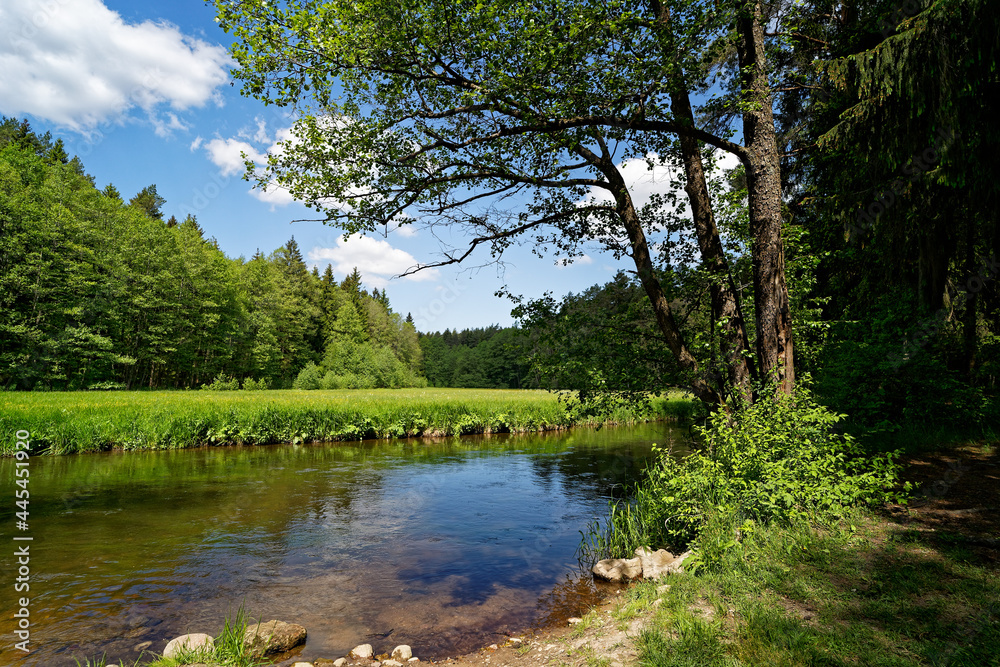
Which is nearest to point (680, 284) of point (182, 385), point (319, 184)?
point (319, 184)

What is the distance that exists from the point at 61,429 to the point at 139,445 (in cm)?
224

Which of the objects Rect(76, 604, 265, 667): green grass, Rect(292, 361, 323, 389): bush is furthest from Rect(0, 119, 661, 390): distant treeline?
Rect(76, 604, 265, 667): green grass

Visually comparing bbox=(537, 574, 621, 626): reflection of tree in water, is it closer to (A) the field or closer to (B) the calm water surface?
(B) the calm water surface

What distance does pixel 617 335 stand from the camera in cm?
920

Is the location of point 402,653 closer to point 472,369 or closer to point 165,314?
point 165,314

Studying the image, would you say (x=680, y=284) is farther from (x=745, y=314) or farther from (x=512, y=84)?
(x=512, y=84)

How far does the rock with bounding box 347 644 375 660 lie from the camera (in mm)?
4892

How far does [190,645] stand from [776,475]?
655 cm

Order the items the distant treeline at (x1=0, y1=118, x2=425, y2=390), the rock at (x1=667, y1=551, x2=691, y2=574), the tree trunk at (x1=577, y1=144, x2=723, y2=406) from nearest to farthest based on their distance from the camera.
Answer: the rock at (x1=667, y1=551, x2=691, y2=574), the tree trunk at (x1=577, y1=144, x2=723, y2=406), the distant treeline at (x1=0, y1=118, x2=425, y2=390)

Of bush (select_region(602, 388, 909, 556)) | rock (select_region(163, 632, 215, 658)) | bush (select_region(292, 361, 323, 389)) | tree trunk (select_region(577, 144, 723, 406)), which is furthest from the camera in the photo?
bush (select_region(292, 361, 323, 389))

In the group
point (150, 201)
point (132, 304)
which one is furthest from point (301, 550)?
point (150, 201)

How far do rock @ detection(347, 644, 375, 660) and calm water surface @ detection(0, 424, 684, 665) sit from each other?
0.21m

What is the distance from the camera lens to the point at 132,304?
134ft

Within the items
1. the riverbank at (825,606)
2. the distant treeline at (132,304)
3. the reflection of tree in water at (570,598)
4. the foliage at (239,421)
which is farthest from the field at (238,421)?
the distant treeline at (132,304)
